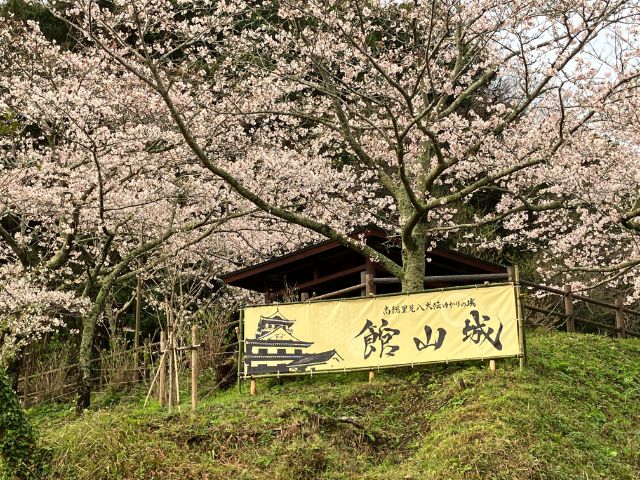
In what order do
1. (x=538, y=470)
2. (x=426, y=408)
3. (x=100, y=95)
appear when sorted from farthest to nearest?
(x=100, y=95)
(x=426, y=408)
(x=538, y=470)

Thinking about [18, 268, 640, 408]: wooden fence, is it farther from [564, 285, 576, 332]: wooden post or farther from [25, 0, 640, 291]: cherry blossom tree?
[25, 0, 640, 291]: cherry blossom tree

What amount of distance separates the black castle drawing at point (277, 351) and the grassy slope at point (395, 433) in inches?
23.3

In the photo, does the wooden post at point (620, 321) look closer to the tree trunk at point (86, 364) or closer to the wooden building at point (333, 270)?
the wooden building at point (333, 270)

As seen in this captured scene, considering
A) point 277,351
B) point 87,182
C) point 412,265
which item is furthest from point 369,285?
point 87,182

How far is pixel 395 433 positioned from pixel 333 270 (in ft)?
27.7

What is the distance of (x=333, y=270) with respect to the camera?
63.6ft

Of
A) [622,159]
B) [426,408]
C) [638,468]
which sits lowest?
[638,468]

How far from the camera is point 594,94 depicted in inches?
481

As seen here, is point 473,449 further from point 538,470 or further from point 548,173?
point 548,173

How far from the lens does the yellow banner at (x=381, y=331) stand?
12.6m

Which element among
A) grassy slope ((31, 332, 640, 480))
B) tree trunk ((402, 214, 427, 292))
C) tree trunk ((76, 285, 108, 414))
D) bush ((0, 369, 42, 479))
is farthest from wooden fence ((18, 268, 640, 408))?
bush ((0, 369, 42, 479))

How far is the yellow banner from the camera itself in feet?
41.4

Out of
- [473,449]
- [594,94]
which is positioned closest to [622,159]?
[594,94]

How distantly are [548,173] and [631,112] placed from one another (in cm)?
196
